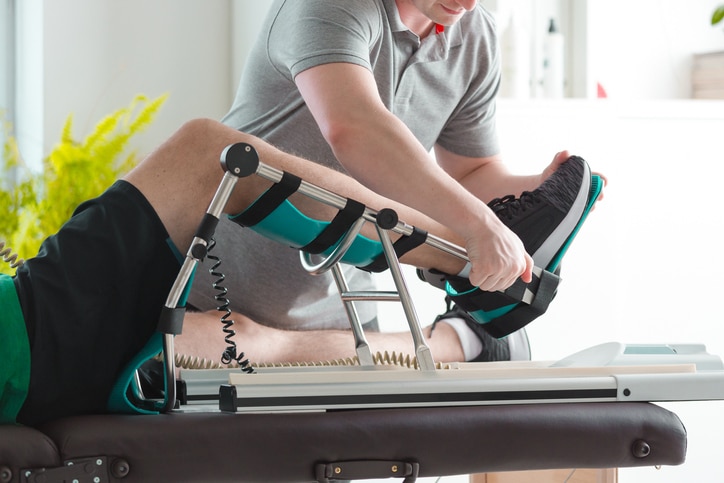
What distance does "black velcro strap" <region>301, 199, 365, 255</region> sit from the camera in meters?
1.30

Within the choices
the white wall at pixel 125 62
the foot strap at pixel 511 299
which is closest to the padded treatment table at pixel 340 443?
the foot strap at pixel 511 299

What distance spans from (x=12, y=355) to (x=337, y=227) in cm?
48

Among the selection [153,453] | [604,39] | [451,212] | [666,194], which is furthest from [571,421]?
[604,39]

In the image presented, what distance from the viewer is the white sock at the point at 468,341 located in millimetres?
2049

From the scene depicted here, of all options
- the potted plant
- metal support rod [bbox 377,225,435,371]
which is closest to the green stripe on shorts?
metal support rod [bbox 377,225,435,371]

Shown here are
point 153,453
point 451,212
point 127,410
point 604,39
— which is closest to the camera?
point 153,453

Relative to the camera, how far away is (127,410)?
1270 mm

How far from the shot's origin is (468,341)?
81.0 inches

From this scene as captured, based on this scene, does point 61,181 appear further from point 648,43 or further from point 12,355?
point 648,43

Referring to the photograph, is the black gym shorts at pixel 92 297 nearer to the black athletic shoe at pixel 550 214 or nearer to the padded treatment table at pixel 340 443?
the padded treatment table at pixel 340 443

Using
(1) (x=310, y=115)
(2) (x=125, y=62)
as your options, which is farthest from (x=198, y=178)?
(2) (x=125, y=62)

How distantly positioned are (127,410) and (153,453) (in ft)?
0.41

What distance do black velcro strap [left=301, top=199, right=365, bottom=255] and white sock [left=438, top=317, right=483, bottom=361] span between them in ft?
2.42

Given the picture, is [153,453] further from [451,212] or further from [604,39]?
[604,39]
